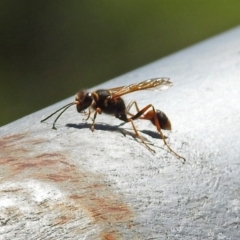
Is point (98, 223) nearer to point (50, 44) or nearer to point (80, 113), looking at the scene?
point (80, 113)

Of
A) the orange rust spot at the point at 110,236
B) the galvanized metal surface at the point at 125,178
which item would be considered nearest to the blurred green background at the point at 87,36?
the galvanized metal surface at the point at 125,178

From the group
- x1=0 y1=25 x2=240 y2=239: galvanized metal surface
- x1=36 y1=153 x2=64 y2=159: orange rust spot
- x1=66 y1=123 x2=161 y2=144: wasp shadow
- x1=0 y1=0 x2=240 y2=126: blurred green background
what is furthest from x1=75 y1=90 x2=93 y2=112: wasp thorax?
x1=0 y1=0 x2=240 y2=126: blurred green background

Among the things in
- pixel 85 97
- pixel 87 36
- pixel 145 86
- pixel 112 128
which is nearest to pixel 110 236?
pixel 112 128

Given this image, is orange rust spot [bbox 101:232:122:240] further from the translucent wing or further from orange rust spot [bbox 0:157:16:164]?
the translucent wing

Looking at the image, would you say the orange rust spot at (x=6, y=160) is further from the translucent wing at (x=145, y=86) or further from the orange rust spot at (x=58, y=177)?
the translucent wing at (x=145, y=86)

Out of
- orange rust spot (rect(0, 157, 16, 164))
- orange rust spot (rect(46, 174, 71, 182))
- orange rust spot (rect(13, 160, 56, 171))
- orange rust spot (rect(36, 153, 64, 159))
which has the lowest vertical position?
orange rust spot (rect(46, 174, 71, 182))

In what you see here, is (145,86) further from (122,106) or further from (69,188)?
(69,188)

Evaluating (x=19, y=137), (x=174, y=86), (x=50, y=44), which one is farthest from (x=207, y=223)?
(x=50, y=44)
